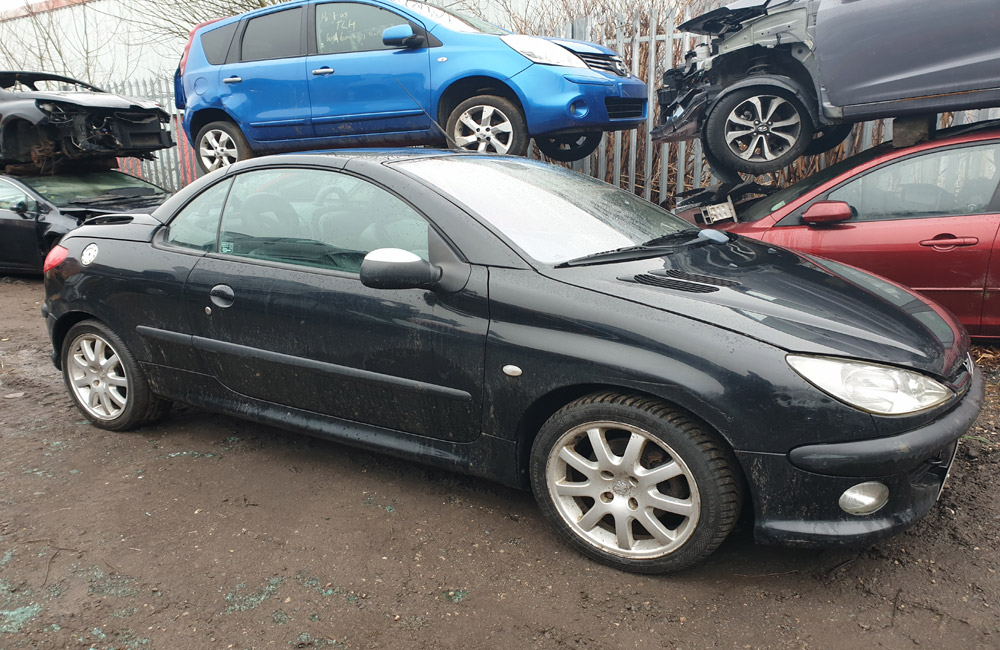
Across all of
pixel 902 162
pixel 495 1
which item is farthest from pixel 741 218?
pixel 495 1

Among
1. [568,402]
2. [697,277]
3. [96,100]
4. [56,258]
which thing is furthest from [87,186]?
[697,277]

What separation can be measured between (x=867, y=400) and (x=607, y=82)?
4814mm

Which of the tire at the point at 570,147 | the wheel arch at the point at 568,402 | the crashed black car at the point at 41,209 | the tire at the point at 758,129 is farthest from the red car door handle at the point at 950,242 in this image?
the crashed black car at the point at 41,209

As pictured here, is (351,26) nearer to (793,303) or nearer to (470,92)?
(470,92)

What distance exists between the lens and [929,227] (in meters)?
4.30

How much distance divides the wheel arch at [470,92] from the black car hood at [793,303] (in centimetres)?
383

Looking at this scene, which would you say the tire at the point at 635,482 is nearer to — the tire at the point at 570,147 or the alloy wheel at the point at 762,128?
the alloy wheel at the point at 762,128

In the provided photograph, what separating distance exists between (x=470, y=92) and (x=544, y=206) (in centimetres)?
398

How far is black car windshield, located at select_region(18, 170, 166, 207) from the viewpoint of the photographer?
831 cm

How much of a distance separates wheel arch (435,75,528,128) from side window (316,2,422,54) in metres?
0.73

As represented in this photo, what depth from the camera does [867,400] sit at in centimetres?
232

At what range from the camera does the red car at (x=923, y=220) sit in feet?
13.8

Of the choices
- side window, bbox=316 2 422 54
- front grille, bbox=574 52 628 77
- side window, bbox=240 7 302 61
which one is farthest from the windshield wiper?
side window, bbox=240 7 302 61

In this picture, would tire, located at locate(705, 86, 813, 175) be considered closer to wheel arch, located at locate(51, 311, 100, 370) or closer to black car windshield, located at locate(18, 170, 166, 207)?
wheel arch, located at locate(51, 311, 100, 370)
